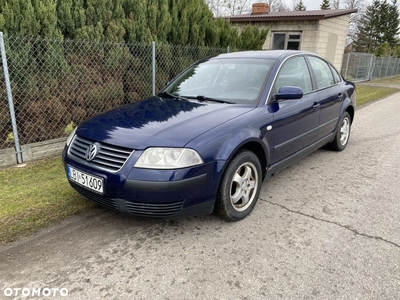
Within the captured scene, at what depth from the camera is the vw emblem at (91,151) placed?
2.63 meters

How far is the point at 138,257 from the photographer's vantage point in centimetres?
247

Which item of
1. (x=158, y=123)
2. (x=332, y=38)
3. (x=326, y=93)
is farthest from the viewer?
(x=332, y=38)

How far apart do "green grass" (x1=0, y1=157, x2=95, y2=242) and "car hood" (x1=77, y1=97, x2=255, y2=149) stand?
2.75 feet

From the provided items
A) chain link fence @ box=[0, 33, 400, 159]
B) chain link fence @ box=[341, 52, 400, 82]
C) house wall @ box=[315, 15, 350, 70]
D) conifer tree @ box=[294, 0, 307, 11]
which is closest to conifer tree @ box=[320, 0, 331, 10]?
conifer tree @ box=[294, 0, 307, 11]

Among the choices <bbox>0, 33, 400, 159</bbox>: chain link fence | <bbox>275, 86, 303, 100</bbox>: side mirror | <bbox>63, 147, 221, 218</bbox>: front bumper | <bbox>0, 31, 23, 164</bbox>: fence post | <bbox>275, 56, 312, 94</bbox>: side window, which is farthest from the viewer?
<bbox>0, 33, 400, 159</bbox>: chain link fence

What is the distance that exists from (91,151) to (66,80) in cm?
278

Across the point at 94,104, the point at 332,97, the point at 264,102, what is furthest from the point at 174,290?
the point at 94,104

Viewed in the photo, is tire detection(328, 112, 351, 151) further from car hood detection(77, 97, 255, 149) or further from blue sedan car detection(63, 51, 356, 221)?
car hood detection(77, 97, 255, 149)

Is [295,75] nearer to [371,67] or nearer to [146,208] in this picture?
[146,208]

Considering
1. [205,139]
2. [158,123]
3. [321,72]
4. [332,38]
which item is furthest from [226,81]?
[332,38]

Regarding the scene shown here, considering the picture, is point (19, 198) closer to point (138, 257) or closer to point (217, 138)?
point (138, 257)

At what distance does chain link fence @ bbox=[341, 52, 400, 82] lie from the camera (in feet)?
57.1

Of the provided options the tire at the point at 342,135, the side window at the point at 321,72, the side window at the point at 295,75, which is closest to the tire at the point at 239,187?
the side window at the point at 295,75

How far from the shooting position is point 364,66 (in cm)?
1878
